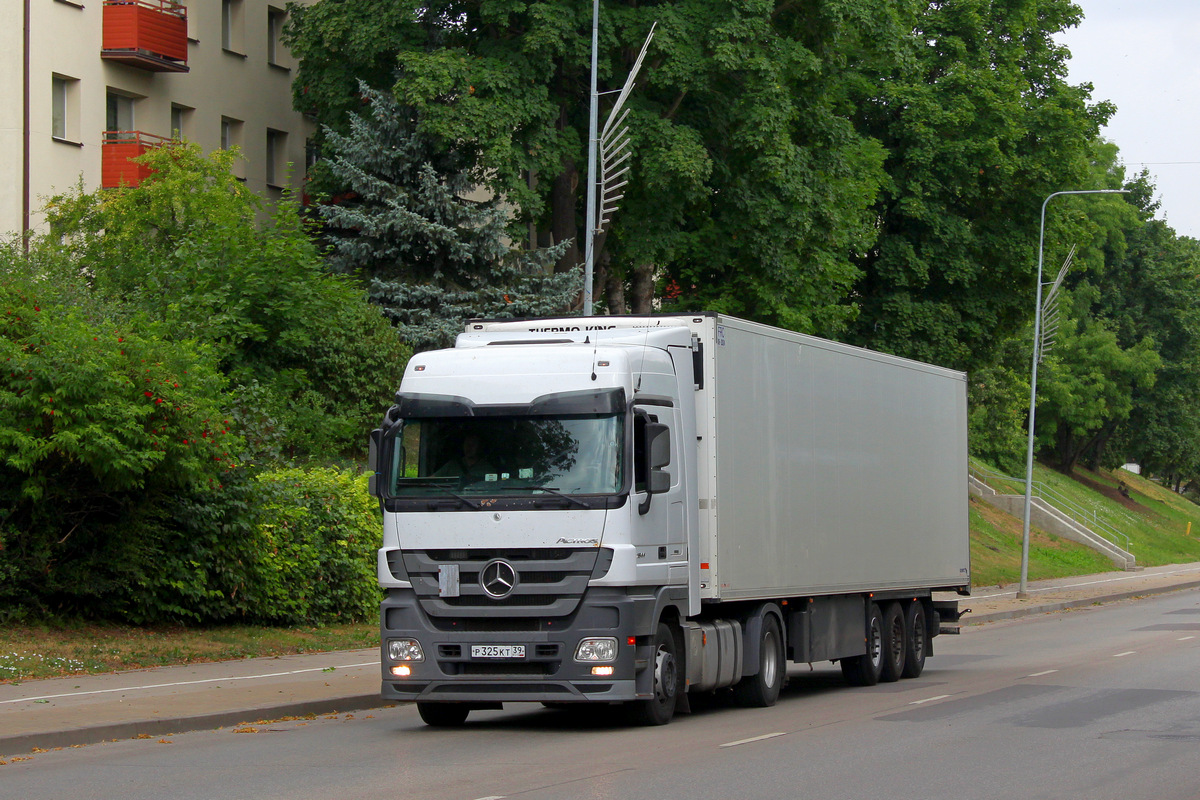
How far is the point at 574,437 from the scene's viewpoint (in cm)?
1273

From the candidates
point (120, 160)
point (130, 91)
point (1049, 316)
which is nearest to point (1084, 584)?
point (1049, 316)

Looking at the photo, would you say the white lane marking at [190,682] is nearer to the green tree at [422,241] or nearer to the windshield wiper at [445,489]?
the windshield wiper at [445,489]

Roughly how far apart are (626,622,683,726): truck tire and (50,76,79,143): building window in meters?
24.9

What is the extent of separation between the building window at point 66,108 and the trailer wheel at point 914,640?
22.4 metres

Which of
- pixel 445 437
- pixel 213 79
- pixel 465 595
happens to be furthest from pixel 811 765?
pixel 213 79

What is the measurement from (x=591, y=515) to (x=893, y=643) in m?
7.46

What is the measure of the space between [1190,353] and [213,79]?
55.6 m

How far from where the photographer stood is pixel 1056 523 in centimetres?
5775

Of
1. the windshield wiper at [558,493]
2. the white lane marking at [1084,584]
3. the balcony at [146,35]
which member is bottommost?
the white lane marking at [1084,584]

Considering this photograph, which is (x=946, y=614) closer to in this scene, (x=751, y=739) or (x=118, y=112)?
(x=751, y=739)

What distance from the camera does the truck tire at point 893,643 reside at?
60.6ft

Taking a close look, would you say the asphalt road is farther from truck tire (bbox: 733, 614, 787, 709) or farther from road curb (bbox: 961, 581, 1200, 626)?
road curb (bbox: 961, 581, 1200, 626)

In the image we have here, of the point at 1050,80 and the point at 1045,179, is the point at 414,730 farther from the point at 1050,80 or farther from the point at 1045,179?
the point at 1050,80

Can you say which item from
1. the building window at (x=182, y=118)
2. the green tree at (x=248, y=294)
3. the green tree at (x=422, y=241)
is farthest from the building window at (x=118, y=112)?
the green tree at (x=422, y=241)
